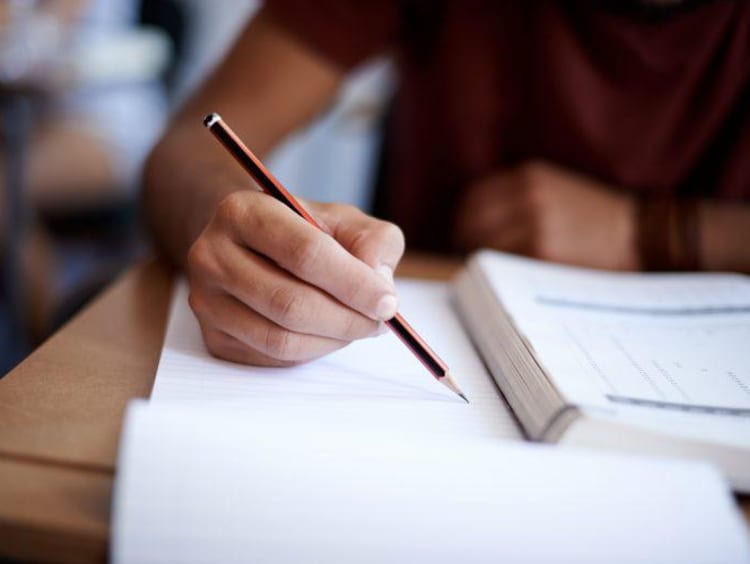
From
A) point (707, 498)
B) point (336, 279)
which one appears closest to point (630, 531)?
point (707, 498)

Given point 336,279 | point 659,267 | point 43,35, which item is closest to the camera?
point 336,279

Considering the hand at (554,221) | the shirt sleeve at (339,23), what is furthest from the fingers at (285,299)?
the shirt sleeve at (339,23)

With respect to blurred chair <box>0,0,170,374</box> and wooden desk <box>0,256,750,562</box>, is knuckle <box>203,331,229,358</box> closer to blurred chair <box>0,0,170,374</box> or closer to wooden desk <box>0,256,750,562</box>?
wooden desk <box>0,256,750,562</box>

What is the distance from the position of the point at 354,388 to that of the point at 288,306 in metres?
0.07

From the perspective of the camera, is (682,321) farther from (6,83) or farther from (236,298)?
(6,83)

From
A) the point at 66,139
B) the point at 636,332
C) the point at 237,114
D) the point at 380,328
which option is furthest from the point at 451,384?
the point at 66,139

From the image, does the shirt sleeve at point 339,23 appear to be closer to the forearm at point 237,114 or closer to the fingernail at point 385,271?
the forearm at point 237,114

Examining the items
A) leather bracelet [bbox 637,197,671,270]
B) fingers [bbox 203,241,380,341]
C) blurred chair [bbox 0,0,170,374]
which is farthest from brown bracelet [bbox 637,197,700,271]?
blurred chair [bbox 0,0,170,374]

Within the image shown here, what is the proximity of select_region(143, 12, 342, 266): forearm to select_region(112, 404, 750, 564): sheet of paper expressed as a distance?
35cm

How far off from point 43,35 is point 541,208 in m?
1.34

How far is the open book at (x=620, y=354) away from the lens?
1.20ft

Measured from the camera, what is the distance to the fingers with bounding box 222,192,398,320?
404 millimetres

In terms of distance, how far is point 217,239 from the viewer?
44 cm

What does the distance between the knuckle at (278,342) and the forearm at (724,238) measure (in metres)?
0.51
